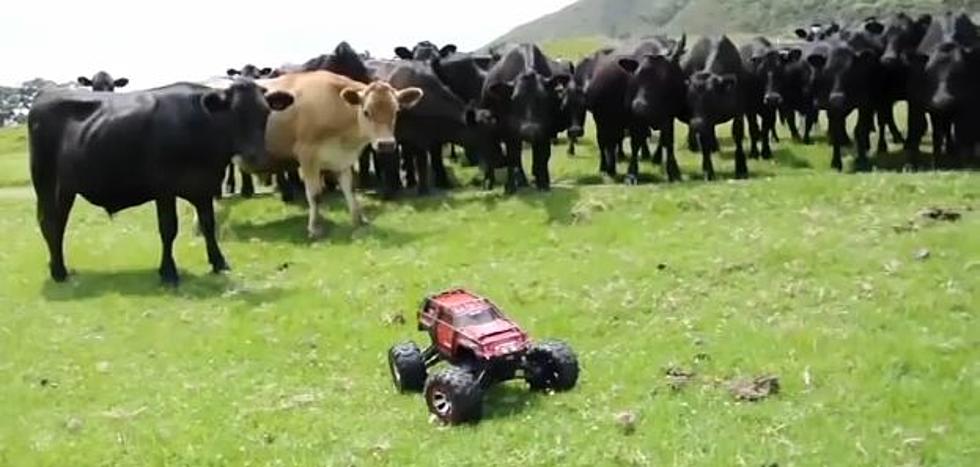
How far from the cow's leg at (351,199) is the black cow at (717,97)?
226 inches

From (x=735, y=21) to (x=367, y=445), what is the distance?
153852 millimetres

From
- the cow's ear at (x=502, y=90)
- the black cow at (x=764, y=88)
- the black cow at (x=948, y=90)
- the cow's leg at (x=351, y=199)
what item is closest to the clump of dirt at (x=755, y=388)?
the cow's leg at (x=351, y=199)

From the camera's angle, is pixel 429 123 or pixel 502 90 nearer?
pixel 502 90

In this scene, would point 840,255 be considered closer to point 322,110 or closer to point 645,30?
point 322,110

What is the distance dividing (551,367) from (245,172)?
42.5ft

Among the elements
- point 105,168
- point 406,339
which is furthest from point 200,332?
point 105,168

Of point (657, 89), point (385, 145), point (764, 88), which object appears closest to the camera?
point (385, 145)

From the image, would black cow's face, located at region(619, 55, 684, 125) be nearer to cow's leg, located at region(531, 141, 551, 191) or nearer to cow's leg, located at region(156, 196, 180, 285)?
cow's leg, located at region(531, 141, 551, 191)

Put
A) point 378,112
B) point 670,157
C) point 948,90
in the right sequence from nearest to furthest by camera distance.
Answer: point 378,112 < point 948,90 < point 670,157

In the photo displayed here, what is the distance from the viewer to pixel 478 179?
24.7 m

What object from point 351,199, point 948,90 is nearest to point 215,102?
point 351,199

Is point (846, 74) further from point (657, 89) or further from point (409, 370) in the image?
point (409, 370)

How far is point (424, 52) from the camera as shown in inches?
1088

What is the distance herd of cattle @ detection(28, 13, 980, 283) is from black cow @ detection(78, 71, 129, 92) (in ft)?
0.18
